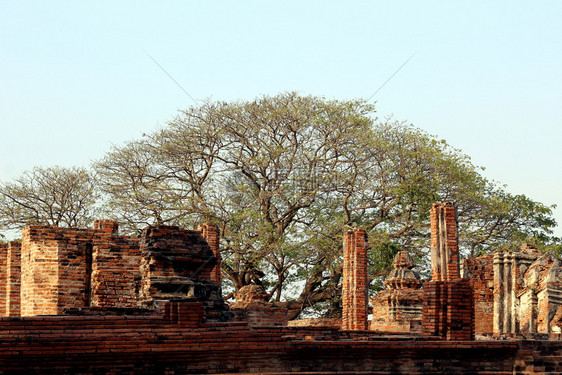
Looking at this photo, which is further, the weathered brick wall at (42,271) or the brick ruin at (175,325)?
the weathered brick wall at (42,271)

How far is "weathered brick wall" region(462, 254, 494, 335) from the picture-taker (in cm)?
2272

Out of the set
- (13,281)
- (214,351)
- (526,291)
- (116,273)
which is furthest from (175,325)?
(526,291)

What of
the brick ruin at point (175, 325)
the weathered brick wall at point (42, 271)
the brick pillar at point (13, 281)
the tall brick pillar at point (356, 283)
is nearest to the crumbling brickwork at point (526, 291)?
the brick ruin at point (175, 325)

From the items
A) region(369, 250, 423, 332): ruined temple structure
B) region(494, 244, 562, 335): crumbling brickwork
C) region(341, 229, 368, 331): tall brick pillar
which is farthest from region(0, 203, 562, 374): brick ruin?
region(369, 250, 423, 332): ruined temple structure

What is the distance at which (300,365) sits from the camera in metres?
10.1

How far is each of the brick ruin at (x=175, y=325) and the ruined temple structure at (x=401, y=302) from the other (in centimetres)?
301

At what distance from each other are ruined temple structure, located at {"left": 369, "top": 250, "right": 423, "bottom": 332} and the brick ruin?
301cm

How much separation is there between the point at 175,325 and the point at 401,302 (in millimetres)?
9872

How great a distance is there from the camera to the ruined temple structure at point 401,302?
731 inches

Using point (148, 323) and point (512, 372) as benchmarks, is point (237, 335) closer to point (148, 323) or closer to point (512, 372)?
point (148, 323)

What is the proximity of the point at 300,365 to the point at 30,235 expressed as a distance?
4960 millimetres

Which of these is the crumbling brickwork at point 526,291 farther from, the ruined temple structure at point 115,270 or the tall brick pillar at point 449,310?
the ruined temple structure at point 115,270

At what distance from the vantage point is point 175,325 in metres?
9.73

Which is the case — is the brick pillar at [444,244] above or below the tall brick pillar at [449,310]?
above
